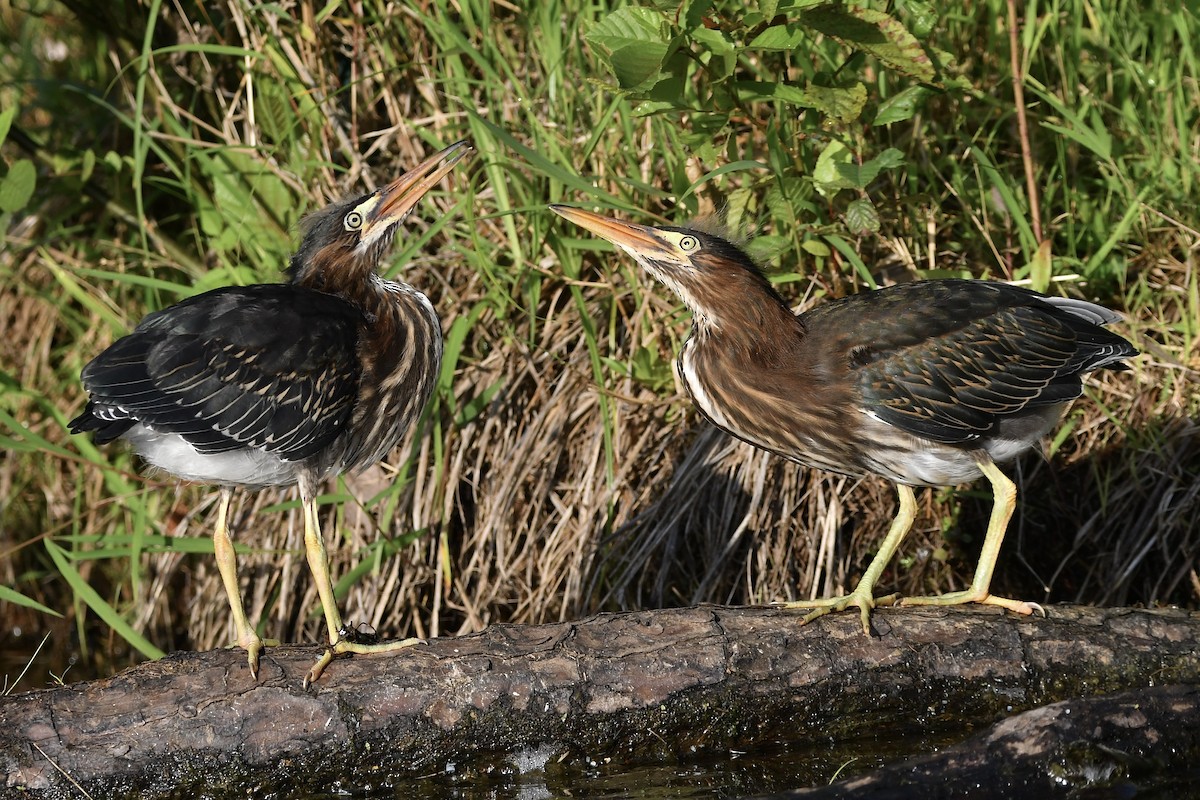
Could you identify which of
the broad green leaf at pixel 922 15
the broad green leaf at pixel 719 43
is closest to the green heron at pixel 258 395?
the broad green leaf at pixel 719 43

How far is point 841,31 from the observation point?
14.0 feet

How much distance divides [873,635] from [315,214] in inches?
96.1

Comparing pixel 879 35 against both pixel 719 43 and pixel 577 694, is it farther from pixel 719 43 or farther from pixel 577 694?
pixel 577 694

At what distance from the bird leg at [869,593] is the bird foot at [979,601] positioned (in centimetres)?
8

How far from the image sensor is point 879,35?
4250 millimetres

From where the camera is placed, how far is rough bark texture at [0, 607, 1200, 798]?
11.4ft

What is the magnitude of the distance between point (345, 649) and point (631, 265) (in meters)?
2.24

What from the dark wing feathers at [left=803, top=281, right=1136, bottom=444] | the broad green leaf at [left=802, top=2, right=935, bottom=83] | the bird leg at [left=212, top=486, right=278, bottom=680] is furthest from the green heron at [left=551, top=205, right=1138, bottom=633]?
the bird leg at [left=212, top=486, right=278, bottom=680]

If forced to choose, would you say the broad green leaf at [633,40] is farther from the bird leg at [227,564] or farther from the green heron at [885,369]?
the bird leg at [227,564]

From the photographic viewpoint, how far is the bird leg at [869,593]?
4.01 m

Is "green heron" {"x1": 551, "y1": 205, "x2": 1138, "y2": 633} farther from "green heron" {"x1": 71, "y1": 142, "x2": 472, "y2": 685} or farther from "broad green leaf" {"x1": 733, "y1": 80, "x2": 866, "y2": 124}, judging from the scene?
"green heron" {"x1": 71, "y1": 142, "x2": 472, "y2": 685}

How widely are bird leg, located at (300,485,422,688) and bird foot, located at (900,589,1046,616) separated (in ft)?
5.59

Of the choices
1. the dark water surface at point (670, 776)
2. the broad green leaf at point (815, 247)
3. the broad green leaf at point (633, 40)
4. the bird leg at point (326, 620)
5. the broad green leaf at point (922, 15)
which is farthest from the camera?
the broad green leaf at point (815, 247)

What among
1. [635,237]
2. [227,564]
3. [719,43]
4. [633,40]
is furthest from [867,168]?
[227,564]
